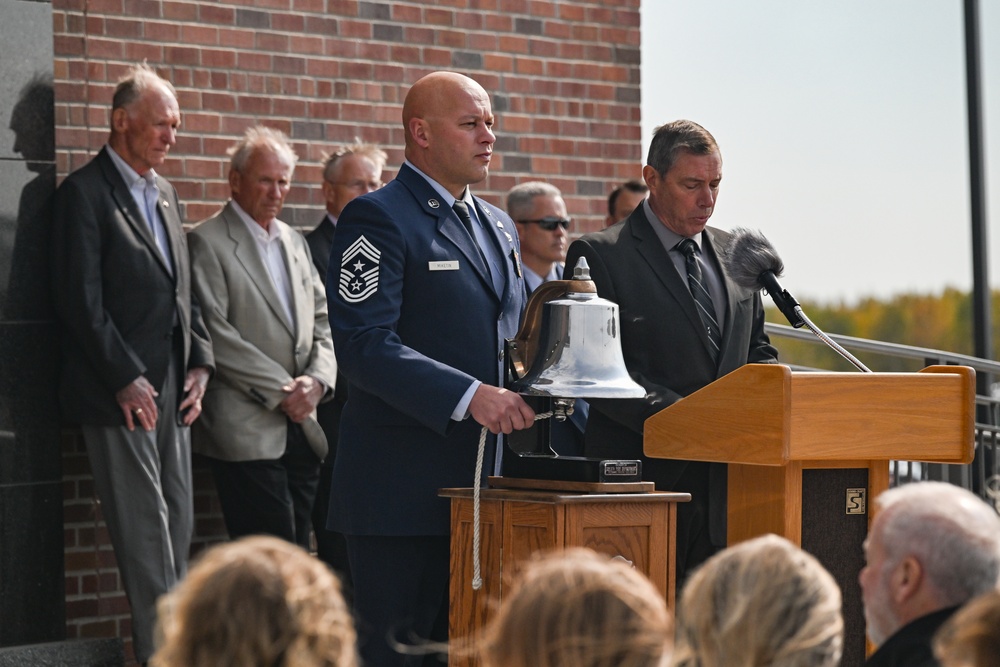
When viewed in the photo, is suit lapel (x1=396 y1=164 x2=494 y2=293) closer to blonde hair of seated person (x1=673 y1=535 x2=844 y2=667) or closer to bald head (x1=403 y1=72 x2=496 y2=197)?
bald head (x1=403 y1=72 x2=496 y2=197)

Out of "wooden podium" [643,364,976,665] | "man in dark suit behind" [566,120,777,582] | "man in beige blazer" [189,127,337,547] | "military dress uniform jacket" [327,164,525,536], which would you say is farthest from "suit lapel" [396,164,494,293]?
"man in beige blazer" [189,127,337,547]

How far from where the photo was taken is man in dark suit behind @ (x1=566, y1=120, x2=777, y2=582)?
4668 millimetres

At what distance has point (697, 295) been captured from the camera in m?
4.89

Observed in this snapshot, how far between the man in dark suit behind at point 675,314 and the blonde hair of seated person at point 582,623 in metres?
2.55

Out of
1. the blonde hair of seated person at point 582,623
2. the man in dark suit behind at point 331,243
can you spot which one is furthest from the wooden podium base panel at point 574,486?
the man in dark suit behind at point 331,243

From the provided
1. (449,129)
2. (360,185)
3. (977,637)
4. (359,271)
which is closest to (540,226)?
(360,185)

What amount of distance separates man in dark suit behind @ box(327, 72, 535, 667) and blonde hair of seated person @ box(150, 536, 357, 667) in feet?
6.92

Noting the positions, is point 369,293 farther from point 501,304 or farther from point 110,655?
point 110,655

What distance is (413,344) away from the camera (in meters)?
4.37

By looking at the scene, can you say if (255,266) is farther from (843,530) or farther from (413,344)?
(843,530)

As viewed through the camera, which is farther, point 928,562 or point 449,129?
point 449,129

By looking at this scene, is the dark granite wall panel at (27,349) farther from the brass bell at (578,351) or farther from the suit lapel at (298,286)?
the brass bell at (578,351)

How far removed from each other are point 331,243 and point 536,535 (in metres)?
3.38

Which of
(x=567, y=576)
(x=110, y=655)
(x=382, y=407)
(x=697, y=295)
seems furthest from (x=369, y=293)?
(x=110, y=655)
